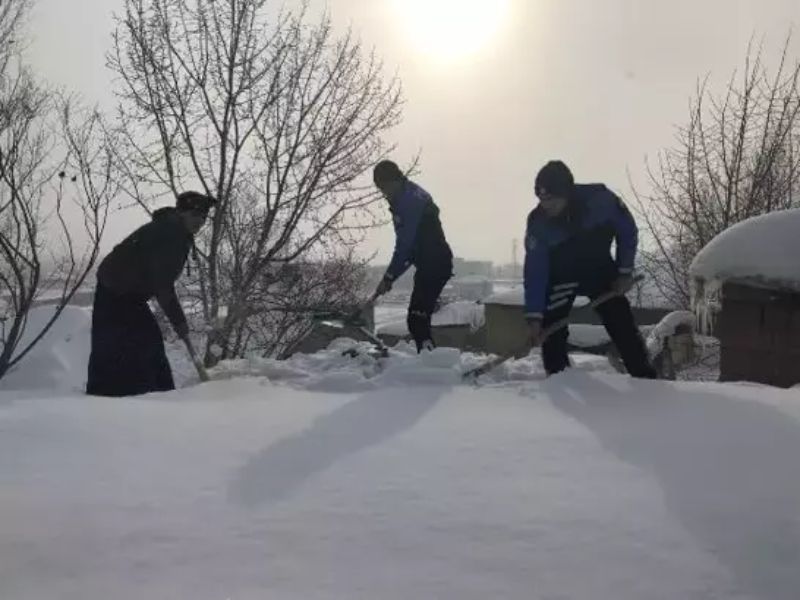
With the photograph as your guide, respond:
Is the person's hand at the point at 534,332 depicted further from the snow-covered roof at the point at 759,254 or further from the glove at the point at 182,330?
the glove at the point at 182,330

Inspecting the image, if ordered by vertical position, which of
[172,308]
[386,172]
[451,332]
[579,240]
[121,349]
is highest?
[386,172]

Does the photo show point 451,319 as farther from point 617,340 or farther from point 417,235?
point 617,340

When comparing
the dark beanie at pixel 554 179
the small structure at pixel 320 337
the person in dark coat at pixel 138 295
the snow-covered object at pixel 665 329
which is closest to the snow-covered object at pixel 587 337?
the snow-covered object at pixel 665 329

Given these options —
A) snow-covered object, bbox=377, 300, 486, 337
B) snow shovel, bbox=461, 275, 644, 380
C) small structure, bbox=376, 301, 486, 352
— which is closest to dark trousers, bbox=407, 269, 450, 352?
snow shovel, bbox=461, 275, 644, 380

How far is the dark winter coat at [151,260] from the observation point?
3.86m

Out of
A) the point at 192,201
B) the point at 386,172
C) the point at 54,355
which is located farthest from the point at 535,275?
the point at 54,355

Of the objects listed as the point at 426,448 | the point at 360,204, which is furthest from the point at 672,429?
the point at 360,204

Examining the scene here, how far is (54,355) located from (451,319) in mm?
18033

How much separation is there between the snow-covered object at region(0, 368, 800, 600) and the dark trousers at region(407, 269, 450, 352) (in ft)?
7.14

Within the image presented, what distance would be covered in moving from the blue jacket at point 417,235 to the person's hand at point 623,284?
1.31m

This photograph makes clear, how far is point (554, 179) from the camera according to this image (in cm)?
360

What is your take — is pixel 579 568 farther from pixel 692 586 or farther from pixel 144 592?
pixel 144 592

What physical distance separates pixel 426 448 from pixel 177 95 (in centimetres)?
945

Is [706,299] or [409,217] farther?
[706,299]
